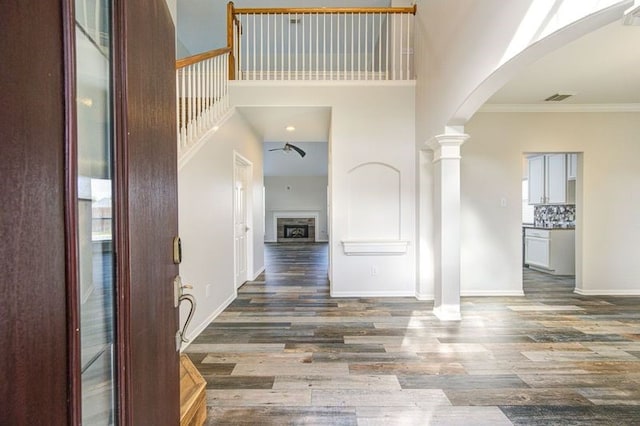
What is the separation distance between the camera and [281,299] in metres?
4.33

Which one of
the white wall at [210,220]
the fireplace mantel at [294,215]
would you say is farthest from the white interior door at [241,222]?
the fireplace mantel at [294,215]

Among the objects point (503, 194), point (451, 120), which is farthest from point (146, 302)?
point (503, 194)

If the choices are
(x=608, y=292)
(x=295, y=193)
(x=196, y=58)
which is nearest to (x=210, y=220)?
(x=196, y=58)

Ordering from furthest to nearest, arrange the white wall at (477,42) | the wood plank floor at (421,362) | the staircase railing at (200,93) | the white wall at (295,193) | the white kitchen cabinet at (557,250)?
the white wall at (295,193)
the white kitchen cabinet at (557,250)
the staircase railing at (200,93)
the wood plank floor at (421,362)
the white wall at (477,42)

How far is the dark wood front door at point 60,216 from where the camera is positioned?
1.62 feet

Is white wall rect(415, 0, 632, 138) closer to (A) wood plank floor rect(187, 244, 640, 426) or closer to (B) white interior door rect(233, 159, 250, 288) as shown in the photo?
(A) wood plank floor rect(187, 244, 640, 426)

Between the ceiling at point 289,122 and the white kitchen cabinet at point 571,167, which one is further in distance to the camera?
the white kitchen cabinet at point 571,167

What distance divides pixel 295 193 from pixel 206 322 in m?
9.08

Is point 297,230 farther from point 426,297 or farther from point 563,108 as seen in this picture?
point 563,108

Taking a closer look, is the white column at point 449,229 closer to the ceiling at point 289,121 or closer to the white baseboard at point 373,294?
the white baseboard at point 373,294

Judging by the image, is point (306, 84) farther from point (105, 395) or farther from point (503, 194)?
point (105, 395)

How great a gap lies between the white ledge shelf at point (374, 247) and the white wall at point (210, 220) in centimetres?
155

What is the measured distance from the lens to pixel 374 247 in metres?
4.30

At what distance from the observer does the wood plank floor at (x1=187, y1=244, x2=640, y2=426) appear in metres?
1.94
